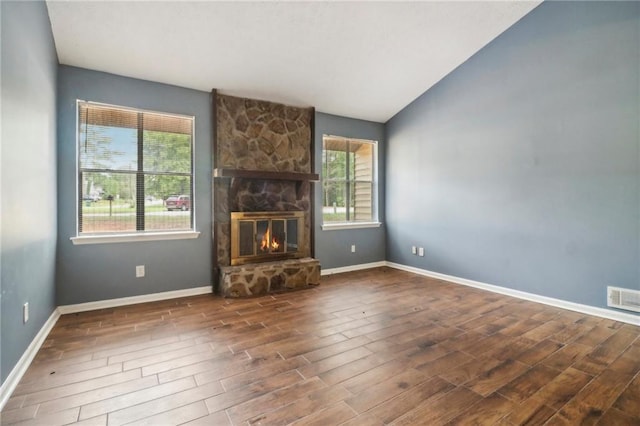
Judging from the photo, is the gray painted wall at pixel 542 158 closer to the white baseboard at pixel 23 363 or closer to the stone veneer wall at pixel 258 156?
the stone veneer wall at pixel 258 156

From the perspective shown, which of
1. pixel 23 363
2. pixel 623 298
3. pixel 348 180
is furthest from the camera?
pixel 348 180

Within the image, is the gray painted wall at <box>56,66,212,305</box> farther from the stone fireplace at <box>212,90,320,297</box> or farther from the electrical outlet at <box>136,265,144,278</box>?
the stone fireplace at <box>212,90,320,297</box>

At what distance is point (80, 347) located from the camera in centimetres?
258

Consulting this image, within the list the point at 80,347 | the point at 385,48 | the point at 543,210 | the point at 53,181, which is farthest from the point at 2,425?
the point at 543,210

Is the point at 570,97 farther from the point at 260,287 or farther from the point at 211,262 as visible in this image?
the point at 211,262

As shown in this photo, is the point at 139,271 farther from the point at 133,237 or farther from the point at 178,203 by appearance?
the point at 178,203

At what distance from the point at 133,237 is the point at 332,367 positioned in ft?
9.09

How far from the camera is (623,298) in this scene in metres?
3.13

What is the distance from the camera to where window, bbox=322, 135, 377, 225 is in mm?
5293

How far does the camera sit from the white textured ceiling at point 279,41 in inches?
118

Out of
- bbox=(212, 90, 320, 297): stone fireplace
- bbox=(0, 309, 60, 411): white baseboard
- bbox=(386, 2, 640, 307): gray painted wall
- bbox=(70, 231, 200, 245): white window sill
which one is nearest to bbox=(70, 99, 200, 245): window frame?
bbox=(70, 231, 200, 245): white window sill

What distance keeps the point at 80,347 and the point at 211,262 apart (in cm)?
174

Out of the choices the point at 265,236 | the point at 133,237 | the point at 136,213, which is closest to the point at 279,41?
the point at 265,236

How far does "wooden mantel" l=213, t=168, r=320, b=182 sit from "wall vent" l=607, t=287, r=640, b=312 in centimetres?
359
